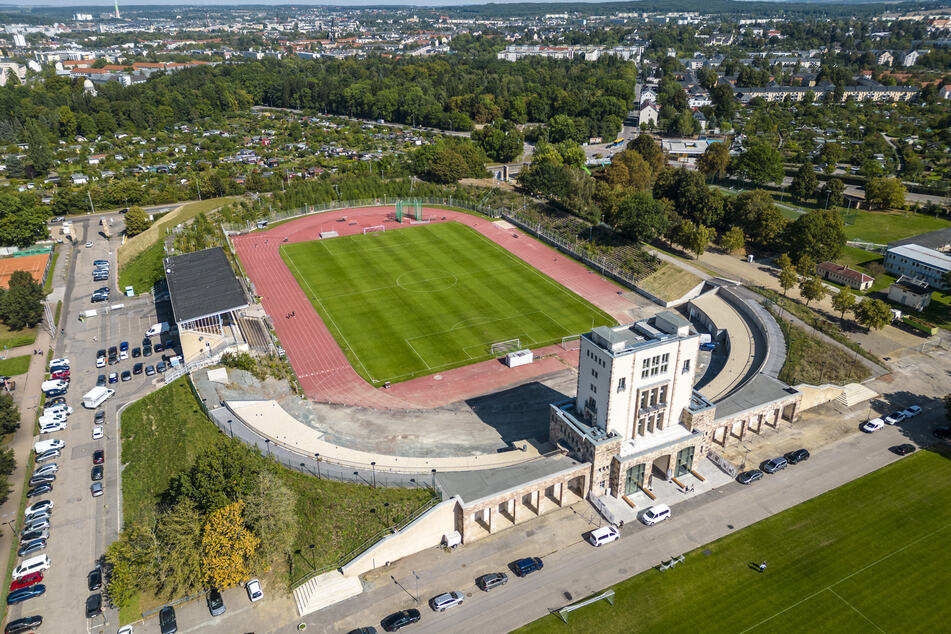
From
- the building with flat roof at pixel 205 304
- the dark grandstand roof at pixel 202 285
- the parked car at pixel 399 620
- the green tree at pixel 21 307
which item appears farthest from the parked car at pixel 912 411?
the green tree at pixel 21 307

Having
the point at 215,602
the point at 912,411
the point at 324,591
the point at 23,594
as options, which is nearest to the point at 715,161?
the point at 912,411

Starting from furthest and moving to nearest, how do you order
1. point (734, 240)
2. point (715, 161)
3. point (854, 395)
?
point (715, 161) < point (734, 240) < point (854, 395)

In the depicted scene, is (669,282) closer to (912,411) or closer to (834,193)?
(912,411)

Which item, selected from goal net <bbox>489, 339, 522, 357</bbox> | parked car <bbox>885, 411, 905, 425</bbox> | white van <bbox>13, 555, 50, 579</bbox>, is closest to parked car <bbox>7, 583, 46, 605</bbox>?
white van <bbox>13, 555, 50, 579</bbox>

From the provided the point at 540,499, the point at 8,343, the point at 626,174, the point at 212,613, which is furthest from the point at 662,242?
the point at 8,343

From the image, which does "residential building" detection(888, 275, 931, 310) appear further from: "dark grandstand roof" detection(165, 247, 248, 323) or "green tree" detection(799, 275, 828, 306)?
"dark grandstand roof" detection(165, 247, 248, 323)

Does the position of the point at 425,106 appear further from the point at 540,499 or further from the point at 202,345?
the point at 540,499
